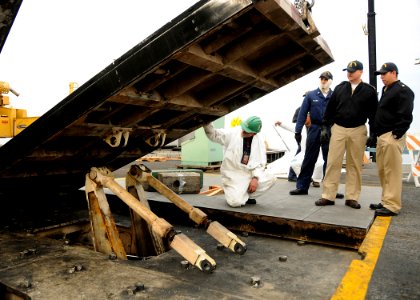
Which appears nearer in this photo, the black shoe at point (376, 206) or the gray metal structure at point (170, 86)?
the gray metal structure at point (170, 86)

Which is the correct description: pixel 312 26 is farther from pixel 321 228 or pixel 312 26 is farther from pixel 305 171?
pixel 305 171

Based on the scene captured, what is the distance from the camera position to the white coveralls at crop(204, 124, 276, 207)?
4422mm

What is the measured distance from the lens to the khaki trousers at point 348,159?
4.34 meters

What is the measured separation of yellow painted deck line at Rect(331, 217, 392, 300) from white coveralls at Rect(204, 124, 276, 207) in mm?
1430

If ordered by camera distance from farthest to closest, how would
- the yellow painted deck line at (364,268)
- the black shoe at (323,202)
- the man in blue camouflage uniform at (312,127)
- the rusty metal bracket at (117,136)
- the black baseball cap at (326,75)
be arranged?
the black baseball cap at (326,75) → the man in blue camouflage uniform at (312,127) → the black shoe at (323,202) → the rusty metal bracket at (117,136) → the yellow painted deck line at (364,268)

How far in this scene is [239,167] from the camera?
4555 millimetres

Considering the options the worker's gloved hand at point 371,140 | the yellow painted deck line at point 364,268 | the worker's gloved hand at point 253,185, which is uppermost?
the worker's gloved hand at point 371,140

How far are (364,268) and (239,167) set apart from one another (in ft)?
6.92

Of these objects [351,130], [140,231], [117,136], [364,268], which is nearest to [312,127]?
[351,130]

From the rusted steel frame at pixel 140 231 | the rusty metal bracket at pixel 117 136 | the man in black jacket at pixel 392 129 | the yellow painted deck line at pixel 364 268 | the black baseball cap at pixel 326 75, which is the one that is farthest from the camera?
the black baseball cap at pixel 326 75

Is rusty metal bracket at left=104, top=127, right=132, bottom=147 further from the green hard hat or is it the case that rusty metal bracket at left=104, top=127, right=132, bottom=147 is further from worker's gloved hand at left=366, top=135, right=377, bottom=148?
worker's gloved hand at left=366, top=135, right=377, bottom=148

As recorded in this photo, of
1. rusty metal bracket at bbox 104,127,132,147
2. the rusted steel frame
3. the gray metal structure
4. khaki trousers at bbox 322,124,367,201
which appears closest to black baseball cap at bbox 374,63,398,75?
khaki trousers at bbox 322,124,367,201

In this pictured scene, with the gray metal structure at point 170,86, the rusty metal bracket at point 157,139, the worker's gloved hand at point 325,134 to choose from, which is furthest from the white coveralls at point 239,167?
the worker's gloved hand at point 325,134

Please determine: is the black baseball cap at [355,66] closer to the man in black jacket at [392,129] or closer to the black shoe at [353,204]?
the man in black jacket at [392,129]
